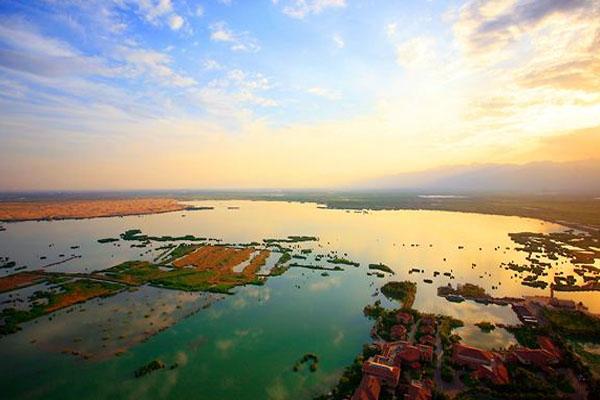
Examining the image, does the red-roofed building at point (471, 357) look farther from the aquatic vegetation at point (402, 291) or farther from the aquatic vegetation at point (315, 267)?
the aquatic vegetation at point (315, 267)

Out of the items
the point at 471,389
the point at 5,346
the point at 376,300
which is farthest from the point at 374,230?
the point at 5,346

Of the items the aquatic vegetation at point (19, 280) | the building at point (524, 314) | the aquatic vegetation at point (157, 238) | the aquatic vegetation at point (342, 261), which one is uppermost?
the aquatic vegetation at point (157, 238)

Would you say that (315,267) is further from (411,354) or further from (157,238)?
(157,238)

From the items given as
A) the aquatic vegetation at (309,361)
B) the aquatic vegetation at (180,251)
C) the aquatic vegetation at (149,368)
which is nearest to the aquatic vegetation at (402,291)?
the aquatic vegetation at (309,361)

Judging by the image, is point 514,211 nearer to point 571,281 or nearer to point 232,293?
point 571,281

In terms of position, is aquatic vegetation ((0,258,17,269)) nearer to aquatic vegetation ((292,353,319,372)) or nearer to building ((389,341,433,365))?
aquatic vegetation ((292,353,319,372))

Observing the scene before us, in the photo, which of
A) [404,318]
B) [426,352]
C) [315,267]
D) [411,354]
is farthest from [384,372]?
[315,267]
